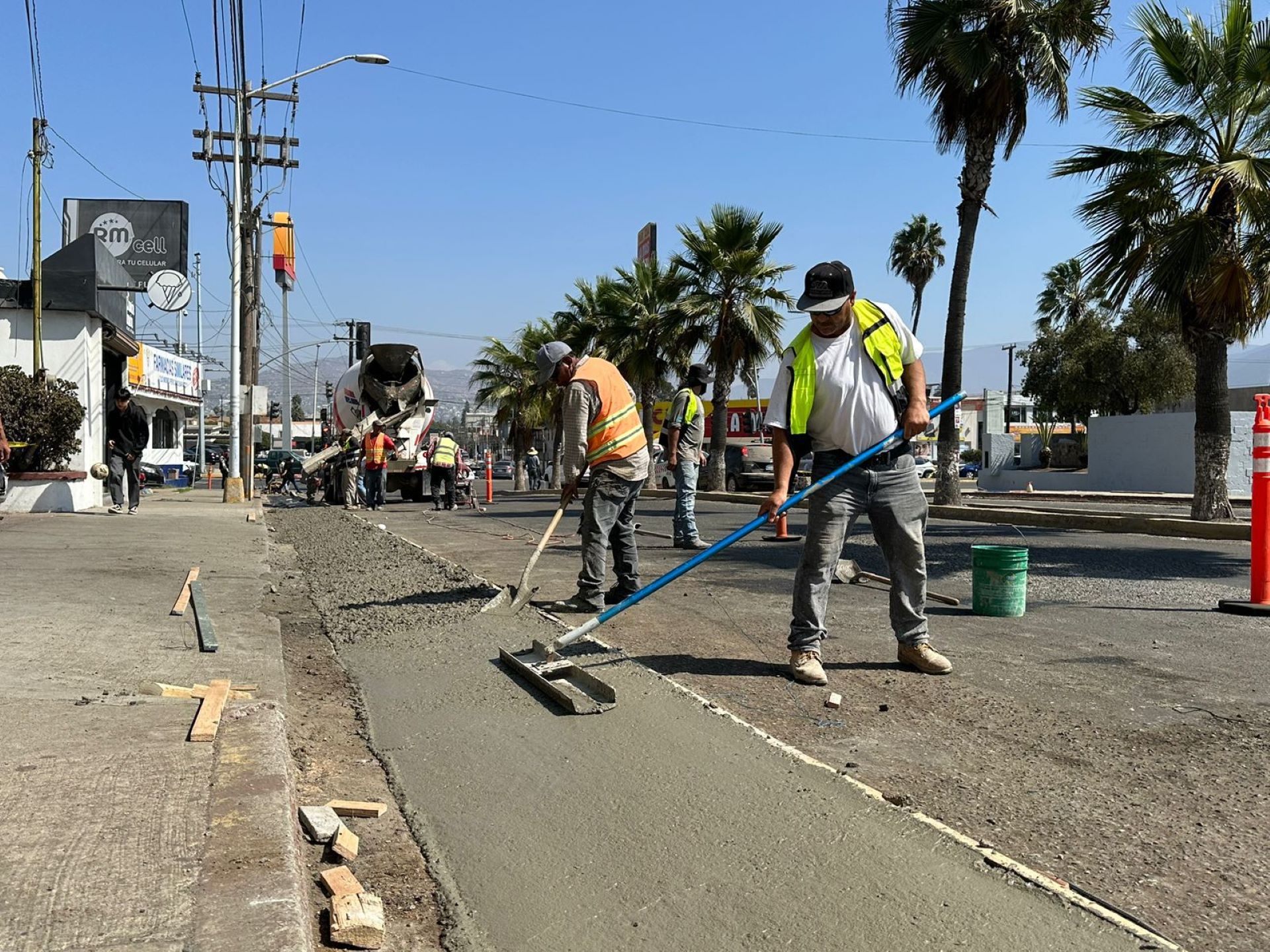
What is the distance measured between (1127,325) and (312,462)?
34.4 meters

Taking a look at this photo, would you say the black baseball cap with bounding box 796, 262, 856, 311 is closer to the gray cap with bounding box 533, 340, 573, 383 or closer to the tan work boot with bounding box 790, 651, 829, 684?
the tan work boot with bounding box 790, 651, 829, 684

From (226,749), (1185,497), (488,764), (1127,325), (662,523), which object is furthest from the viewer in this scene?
(1127,325)

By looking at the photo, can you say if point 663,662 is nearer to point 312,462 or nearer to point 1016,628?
point 1016,628

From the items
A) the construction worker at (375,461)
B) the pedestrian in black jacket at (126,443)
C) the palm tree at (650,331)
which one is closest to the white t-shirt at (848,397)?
the pedestrian in black jacket at (126,443)

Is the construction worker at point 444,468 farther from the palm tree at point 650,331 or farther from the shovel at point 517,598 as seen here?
the shovel at point 517,598

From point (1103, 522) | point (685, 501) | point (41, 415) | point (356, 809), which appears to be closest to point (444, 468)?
point (41, 415)

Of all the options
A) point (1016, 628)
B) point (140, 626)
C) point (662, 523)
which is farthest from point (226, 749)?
point (662, 523)

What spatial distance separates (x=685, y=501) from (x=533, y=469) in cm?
3837

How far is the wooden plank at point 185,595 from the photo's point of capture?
6863 millimetres

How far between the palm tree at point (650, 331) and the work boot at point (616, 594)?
2469 centimetres

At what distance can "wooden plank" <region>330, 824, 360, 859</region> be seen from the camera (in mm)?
3164

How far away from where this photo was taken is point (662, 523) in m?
16.0

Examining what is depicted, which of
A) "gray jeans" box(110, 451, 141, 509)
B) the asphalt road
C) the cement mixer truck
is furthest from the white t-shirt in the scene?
the cement mixer truck

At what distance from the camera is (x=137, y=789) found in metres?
3.32
